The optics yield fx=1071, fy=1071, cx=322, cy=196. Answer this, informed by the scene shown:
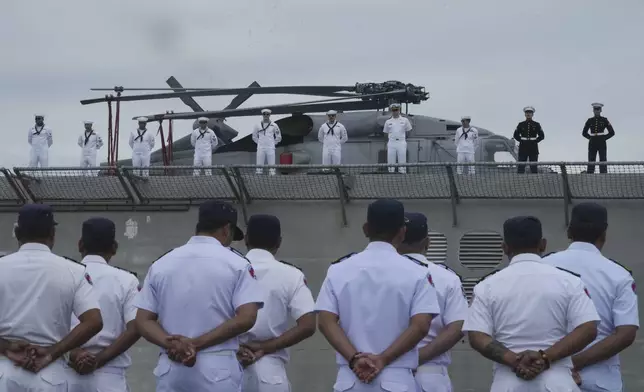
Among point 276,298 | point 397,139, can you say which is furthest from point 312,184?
point 276,298

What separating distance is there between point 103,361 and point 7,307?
105 centimetres

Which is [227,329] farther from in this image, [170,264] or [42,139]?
[42,139]

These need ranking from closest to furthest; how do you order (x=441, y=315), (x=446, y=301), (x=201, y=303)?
(x=201, y=303) → (x=446, y=301) → (x=441, y=315)

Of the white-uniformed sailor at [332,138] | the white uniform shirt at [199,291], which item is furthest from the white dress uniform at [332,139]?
the white uniform shirt at [199,291]

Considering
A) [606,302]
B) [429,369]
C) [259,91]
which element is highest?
[259,91]

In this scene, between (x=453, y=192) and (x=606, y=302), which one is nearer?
(x=606, y=302)

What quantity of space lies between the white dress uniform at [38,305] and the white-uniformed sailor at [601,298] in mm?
2951

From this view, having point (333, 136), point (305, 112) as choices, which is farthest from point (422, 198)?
point (305, 112)

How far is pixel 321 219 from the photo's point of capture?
50.5 feet

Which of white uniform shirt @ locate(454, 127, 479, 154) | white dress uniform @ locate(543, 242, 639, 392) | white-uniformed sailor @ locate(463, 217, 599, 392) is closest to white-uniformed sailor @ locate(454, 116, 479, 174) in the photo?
white uniform shirt @ locate(454, 127, 479, 154)

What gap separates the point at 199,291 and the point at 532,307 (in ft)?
6.31

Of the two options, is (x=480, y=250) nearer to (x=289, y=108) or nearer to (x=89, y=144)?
(x=289, y=108)

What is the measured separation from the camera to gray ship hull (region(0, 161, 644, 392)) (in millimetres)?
14188

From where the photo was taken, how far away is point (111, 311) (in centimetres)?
737
